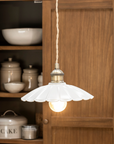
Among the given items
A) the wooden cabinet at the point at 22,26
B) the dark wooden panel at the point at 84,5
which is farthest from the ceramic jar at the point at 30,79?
the dark wooden panel at the point at 84,5

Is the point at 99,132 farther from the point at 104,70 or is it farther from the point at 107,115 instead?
the point at 104,70

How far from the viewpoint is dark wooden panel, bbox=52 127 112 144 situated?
1.77 meters

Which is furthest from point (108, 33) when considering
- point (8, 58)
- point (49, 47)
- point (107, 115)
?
point (8, 58)

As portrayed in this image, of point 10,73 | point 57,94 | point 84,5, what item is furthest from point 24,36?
point 57,94

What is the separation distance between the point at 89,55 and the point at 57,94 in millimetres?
948

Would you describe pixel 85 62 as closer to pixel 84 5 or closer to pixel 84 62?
pixel 84 62

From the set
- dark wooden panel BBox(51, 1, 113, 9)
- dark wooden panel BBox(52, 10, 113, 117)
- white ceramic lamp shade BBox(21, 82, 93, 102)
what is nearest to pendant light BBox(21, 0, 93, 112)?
white ceramic lamp shade BBox(21, 82, 93, 102)

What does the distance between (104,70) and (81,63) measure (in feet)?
0.56

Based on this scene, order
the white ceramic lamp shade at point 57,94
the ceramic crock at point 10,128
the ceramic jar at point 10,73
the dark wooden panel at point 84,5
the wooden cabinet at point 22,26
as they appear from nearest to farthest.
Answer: the white ceramic lamp shade at point 57,94 < the dark wooden panel at point 84,5 < the ceramic crock at point 10,128 < the ceramic jar at point 10,73 < the wooden cabinet at point 22,26

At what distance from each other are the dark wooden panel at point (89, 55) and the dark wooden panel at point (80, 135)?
0.12m

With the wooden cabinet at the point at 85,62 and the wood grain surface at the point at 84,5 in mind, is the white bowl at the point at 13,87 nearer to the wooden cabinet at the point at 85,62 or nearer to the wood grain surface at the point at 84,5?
the wooden cabinet at the point at 85,62

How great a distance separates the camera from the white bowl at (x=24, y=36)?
191 cm

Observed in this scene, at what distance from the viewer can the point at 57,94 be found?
0.87 metres

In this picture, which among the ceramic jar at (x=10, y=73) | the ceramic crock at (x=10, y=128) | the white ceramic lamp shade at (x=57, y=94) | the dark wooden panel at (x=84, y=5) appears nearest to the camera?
the white ceramic lamp shade at (x=57, y=94)
